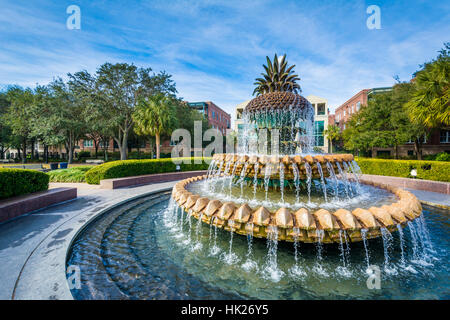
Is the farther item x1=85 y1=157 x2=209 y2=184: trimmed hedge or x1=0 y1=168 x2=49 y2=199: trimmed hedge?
x1=85 y1=157 x2=209 y2=184: trimmed hedge

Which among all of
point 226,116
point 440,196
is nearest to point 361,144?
point 440,196

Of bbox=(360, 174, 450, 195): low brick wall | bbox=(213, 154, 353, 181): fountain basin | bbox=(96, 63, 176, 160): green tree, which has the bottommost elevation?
bbox=(360, 174, 450, 195): low brick wall

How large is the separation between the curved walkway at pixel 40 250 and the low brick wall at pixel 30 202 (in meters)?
0.25

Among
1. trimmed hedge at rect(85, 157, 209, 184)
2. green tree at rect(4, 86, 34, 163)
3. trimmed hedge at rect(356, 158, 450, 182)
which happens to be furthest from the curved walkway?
green tree at rect(4, 86, 34, 163)

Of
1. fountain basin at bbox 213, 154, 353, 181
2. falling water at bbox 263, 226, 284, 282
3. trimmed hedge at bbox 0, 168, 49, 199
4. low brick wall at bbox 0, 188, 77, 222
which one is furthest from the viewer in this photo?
trimmed hedge at bbox 0, 168, 49, 199

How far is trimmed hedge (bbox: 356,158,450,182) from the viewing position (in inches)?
407

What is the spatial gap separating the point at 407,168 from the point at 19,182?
19.8 meters

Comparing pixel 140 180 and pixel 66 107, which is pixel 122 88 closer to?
pixel 66 107

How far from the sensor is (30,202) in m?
6.09

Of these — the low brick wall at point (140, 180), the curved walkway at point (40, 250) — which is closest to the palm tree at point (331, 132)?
the low brick wall at point (140, 180)

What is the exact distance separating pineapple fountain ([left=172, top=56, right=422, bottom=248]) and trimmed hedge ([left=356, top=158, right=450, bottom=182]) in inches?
293

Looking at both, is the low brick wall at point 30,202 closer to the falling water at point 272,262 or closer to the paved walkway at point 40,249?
the paved walkway at point 40,249

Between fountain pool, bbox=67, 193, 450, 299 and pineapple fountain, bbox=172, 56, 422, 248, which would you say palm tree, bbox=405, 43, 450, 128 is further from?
fountain pool, bbox=67, 193, 450, 299
